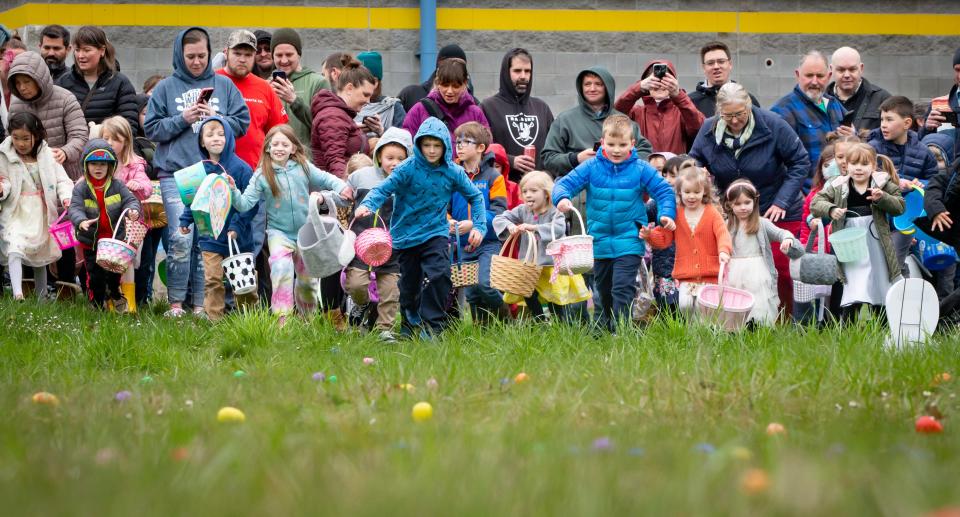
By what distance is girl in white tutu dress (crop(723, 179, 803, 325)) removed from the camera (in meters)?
8.69

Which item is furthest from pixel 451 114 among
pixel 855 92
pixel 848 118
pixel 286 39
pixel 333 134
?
pixel 855 92

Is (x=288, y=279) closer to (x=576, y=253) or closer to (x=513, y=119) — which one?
(x=576, y=253)

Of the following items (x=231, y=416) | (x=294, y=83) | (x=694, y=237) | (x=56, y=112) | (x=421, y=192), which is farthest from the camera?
(x=294, y=83)

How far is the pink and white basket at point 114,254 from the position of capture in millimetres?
9516

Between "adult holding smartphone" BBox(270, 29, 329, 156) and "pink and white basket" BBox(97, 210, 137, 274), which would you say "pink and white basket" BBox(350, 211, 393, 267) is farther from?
"adult holding smartphone" BBox(270, 29, 329, 156)

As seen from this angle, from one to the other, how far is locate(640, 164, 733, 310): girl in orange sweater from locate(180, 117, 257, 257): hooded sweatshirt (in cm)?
291

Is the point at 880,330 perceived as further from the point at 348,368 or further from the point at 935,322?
→ the point at 348,368

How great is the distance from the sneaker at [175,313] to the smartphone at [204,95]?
1579 millimetres

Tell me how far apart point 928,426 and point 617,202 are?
163 inches

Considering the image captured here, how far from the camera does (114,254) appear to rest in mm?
9523

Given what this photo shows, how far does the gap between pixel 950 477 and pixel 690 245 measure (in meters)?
5.27

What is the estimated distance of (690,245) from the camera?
8.84 m

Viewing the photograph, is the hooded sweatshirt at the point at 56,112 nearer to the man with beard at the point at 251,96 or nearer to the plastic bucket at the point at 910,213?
the man with beard at the point at 251,96

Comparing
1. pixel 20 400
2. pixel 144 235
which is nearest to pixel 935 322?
pixel 20 400
